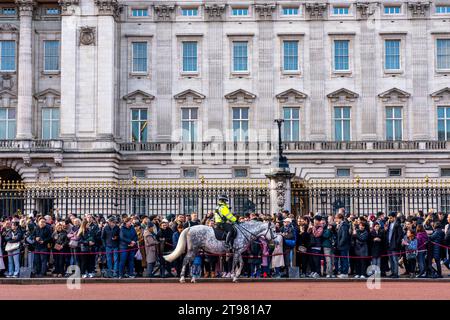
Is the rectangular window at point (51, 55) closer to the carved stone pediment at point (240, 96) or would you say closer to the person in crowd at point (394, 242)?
the carved stone pediment at point (240, 96)

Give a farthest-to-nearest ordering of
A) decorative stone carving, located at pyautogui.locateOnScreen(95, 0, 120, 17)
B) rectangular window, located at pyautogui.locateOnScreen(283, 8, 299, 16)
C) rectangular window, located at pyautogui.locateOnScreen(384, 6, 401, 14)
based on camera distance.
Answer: rectangular window, located at pyautogui.locateOnScreen(283, 8, 299, 16) → rectangular window, located at pyautogui.locateOnScreen(384, 6, 401, 14) → decorative stone carving, located at pyautogui.locateOnScreen(95, 0, 120, 17)

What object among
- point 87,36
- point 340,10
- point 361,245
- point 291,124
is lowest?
point 361,245

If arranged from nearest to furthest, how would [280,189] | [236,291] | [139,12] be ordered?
[236,291] → [280,189] → [139,12]

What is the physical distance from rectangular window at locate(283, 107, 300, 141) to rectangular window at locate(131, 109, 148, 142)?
369 inches

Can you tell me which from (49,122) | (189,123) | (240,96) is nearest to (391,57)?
(240,96)

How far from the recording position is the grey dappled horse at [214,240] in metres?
25.0

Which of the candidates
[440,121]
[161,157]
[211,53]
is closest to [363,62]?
[440,121]

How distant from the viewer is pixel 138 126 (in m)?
56.0

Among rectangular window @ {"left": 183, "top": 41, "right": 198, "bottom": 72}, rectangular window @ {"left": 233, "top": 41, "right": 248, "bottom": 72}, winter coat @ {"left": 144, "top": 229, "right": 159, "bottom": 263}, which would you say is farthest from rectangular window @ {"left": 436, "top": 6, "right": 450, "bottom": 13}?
winter coat @ {"left": 144, "top": 229, "right": 159, "bottom": 263}

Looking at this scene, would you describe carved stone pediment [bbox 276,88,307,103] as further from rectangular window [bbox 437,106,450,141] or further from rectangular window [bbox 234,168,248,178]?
rectangular window [bbox 437,106,450,141]

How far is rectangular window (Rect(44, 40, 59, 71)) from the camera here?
56.0 meters

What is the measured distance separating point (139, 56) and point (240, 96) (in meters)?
7.34

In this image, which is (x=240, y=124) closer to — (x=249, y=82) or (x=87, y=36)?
(x=249, y=82)

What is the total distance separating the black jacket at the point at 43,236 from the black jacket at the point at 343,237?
944 cm
